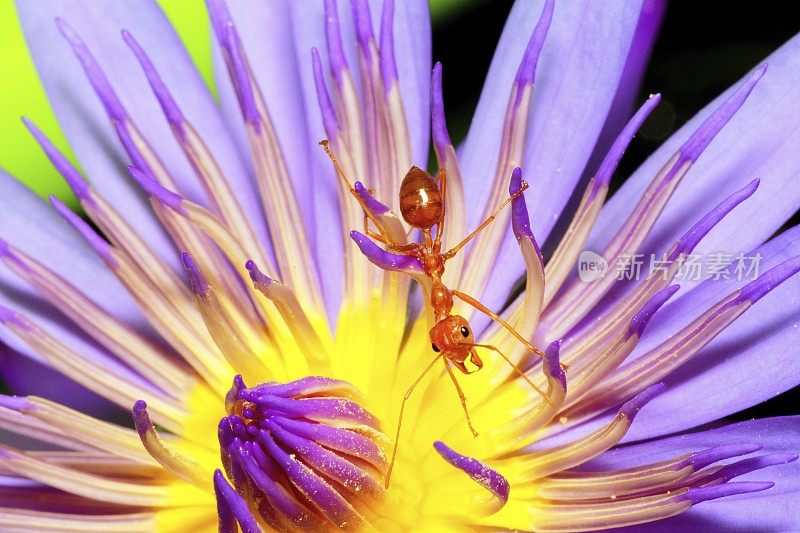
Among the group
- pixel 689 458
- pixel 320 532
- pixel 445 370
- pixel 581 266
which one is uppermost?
pixel 581 266

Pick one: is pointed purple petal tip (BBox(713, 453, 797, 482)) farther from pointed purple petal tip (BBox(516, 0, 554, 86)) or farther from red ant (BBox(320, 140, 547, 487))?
pointed purple petal tip (BBox(516, 0, 554, 86))

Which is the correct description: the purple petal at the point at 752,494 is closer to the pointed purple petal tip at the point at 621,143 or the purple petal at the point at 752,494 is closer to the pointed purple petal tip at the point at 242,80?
the pointed purple petal tip at the point at 621,143

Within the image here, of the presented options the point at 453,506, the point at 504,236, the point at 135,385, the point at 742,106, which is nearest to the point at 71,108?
the point at 135,385

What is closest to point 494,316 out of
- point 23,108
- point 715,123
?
point 715,123

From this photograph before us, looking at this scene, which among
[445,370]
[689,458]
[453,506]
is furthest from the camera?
[445,370]

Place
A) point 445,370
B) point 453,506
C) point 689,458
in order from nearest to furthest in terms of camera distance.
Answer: point 689,458
point 453,506
point 445,370

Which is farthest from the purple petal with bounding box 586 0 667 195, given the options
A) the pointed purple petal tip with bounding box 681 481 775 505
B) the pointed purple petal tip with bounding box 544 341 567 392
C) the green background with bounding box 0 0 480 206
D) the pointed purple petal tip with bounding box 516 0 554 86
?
the pointed purple petal tip with bounding box 681 481 775 505

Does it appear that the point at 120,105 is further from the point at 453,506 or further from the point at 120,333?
the point at 453,506
